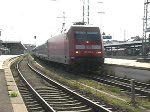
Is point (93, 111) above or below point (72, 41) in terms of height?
below

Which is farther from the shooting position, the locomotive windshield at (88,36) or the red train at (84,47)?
the locomotive windshield at (88,36)

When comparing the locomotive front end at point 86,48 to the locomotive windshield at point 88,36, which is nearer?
the locomotive front end at point 86,48

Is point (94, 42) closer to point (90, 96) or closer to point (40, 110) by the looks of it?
point (90, 96)

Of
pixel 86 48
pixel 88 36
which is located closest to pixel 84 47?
pixel 86 48

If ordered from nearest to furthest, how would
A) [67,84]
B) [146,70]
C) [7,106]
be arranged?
[7,106] < [67,84] < [146,70]

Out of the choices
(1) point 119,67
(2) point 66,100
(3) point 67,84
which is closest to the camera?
(2) point 66,100

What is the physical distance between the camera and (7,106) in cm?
1056

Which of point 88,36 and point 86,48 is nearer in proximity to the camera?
point 86,48

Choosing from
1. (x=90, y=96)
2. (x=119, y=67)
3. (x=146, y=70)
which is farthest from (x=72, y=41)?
(x=90, y=96)

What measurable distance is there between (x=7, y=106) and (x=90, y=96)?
4.31 metres

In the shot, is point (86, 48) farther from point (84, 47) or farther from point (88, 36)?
point (88, 36)

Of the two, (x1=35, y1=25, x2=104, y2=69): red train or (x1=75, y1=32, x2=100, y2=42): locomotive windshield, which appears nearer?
(x1=35, y1=25, x2=104, y2=69): red train

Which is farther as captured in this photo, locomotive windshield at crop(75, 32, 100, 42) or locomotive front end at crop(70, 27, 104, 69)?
locomotive windshield at crop(75, 32, 100, 42)

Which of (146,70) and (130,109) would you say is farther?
(146,70)
